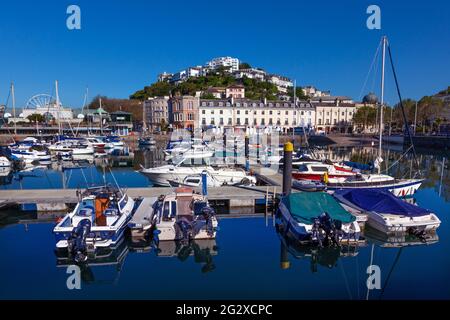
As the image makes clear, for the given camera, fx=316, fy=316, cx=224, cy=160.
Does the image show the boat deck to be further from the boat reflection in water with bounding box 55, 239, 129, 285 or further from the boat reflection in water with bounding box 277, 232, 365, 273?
the boat reflection in water with bounding box 277, 232, 365, 273

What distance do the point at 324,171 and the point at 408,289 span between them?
46.5 ft

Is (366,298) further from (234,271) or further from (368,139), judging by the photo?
(368,139)

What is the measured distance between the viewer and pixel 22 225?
59.0 feet

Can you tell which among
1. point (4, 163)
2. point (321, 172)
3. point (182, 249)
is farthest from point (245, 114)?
point (182, 249)

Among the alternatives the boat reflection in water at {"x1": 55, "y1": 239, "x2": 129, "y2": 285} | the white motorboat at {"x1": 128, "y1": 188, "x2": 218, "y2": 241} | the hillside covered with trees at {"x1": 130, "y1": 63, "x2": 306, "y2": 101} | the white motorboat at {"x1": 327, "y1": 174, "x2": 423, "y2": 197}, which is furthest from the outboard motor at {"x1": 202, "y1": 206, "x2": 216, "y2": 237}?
the hillside covered with trees at {"x1": 130, "y1": 63, "x2": 306, "y2": 101}

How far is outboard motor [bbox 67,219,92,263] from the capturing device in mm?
12992

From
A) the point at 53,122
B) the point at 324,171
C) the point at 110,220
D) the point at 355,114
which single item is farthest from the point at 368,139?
the point at 53,122

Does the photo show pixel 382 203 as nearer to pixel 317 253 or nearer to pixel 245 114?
pixel 317 253

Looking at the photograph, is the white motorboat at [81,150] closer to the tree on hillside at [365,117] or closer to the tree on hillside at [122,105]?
the tree on hillside at [122,105]

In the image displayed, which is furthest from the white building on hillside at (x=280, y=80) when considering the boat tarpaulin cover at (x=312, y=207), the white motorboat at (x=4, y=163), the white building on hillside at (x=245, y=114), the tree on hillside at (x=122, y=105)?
the boat tarpaulin cover at (x=312, y=207)

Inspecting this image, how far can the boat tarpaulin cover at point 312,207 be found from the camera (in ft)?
49.8

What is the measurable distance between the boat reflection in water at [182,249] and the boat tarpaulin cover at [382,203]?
859 centimetres

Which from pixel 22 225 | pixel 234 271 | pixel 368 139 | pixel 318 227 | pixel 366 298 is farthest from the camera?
pixel 368 139

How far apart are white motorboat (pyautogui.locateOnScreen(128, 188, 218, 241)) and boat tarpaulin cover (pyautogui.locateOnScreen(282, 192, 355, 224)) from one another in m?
4.09
